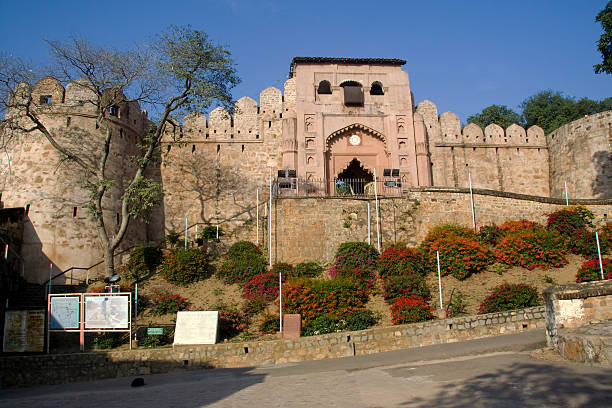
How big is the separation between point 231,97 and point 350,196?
228 inches

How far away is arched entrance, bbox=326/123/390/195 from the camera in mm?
22469

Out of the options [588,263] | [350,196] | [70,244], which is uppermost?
[350,196]

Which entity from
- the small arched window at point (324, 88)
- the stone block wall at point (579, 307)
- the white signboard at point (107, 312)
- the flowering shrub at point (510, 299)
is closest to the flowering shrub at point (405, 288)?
the flowering shrub at point (510, 299)

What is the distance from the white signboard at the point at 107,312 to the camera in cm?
1222

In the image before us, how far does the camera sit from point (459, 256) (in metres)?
15.6

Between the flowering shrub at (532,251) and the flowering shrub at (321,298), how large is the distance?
5.12 metres

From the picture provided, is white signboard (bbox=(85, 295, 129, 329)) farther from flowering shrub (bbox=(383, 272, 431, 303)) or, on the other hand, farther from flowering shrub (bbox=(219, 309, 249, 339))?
flowering shrub (bbox=(383, 272, 431, 303))

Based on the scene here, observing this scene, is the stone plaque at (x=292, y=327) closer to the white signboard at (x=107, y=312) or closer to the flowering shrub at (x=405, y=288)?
the flowering shrub at (x=405, y=288)

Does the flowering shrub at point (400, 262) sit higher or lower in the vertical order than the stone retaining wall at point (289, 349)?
higher

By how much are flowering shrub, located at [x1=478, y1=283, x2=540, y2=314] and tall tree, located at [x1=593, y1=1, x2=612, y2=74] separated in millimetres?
9636

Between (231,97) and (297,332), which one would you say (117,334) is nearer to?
(297,332)

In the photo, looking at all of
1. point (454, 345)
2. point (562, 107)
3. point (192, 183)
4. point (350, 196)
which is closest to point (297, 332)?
point (454, 345)

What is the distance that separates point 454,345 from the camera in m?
10.7

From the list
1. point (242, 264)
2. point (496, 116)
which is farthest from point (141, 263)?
point (496, 116)
